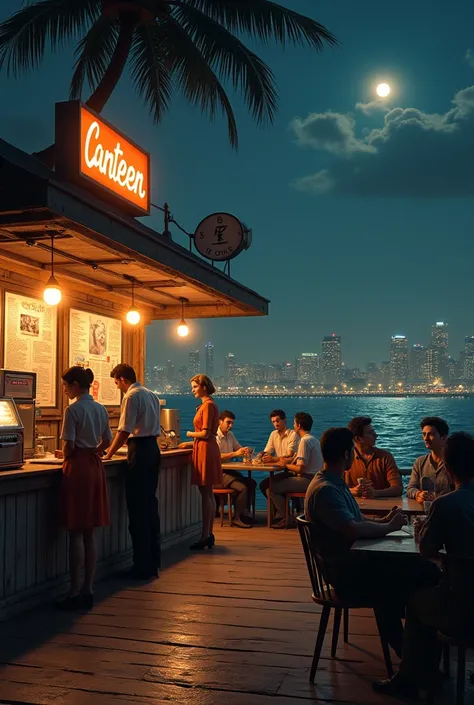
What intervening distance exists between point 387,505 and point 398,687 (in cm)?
185

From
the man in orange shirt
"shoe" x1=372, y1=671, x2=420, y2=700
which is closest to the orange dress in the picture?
the man in orange shirt

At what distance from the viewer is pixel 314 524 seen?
13.9 feet

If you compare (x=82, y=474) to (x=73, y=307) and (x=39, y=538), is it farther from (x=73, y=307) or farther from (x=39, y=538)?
(x=73, y=307)

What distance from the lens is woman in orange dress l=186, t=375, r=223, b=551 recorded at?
26.7 ft

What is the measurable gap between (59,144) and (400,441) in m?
62.9

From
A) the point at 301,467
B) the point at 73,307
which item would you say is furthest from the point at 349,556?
the point at 301,467

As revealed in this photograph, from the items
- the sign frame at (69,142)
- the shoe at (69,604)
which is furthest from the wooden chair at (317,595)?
the sign frame at (69,142)

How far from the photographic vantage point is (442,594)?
12.5ft

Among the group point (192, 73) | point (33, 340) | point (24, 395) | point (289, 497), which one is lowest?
point (289, 497)

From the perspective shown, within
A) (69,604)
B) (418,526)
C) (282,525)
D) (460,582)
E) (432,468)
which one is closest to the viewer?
(460,582)

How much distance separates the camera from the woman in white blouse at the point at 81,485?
5.86m

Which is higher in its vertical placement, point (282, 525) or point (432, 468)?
point (432, 468)

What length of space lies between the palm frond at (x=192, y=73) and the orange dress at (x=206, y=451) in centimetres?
728

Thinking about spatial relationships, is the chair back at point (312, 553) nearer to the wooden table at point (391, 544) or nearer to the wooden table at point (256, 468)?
the wooden table at point (391, 544)
